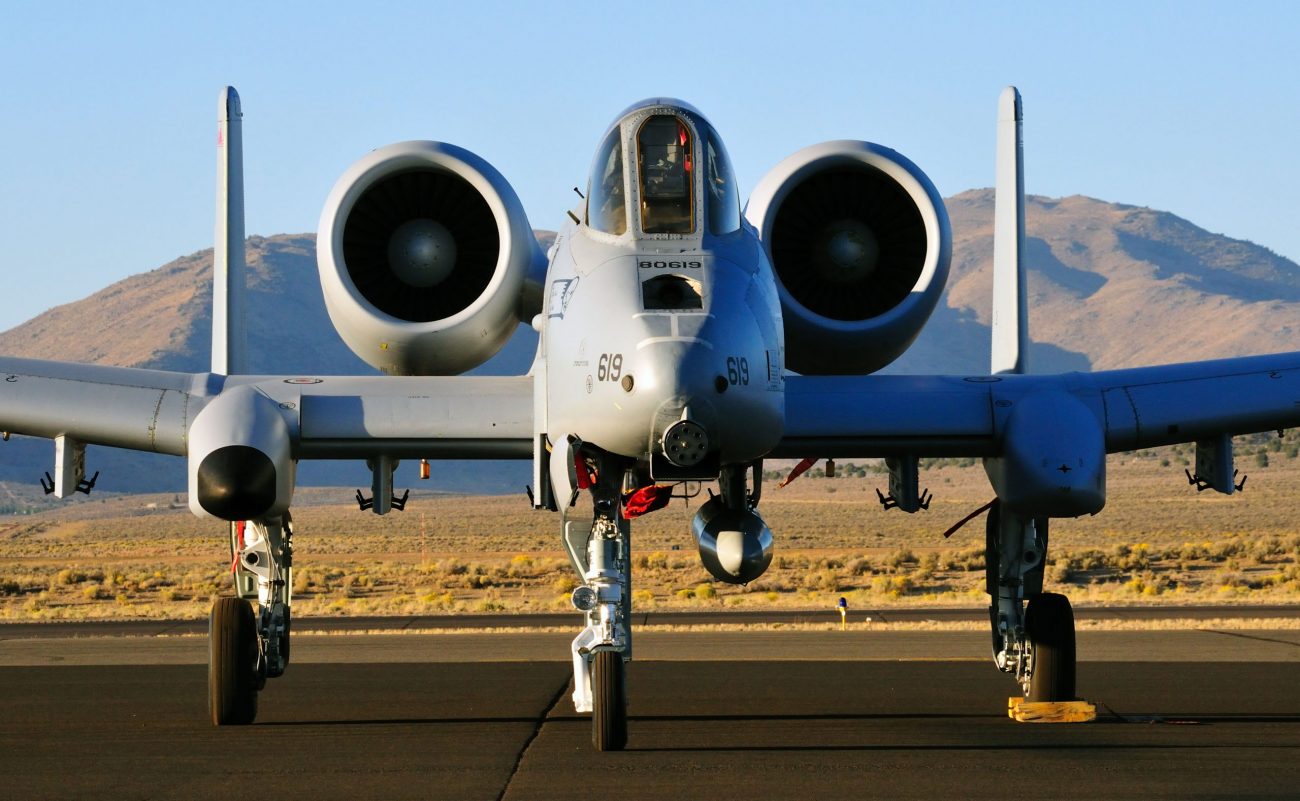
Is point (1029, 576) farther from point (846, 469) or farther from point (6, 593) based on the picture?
point (846, 469)

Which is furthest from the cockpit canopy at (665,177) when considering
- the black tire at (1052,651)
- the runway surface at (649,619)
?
the runway surface at (649,619)

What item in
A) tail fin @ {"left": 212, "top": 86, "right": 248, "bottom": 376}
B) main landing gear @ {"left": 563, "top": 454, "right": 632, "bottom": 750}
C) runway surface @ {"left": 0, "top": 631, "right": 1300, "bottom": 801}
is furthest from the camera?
tail fin @ {"left": 212, "top": 86, "right": 248, "bottom": 376}

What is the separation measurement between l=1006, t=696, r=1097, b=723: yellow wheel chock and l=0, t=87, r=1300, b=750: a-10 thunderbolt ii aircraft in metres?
0.24

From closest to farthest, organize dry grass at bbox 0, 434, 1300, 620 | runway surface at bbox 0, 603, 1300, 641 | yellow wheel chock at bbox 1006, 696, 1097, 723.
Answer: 1. yellow wheel chock at bbox 1006, 696, 1097, 723
2. runway surface at bbox 0, 603, 1300, 641
3. dry grass at bbox 0, 434, 1300, 620

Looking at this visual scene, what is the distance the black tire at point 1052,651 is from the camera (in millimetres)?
14406

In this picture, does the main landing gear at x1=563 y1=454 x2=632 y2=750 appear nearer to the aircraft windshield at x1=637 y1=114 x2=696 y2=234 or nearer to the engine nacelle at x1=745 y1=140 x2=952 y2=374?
the aircraft windshield at x1=637 y1=114 x2=696 y2=234

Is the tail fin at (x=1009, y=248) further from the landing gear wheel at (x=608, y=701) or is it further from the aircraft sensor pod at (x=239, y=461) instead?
the aircraft sensor pod at (x=239, y=461)

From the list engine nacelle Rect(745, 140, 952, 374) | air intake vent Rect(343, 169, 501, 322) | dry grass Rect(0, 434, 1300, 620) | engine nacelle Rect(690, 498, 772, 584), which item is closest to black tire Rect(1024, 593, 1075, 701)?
engine nacelle Rect(745, 140, 952, 374)

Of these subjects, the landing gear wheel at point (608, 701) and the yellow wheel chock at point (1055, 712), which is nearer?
the landing gear wheel at point (608, 701)

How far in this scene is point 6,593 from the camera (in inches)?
1823

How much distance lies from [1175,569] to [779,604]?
18219mm

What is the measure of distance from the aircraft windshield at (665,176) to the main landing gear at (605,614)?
1699 millimetres

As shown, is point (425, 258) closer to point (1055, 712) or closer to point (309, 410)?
point (309, 410)

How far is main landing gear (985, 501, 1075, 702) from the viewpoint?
14.4 m
